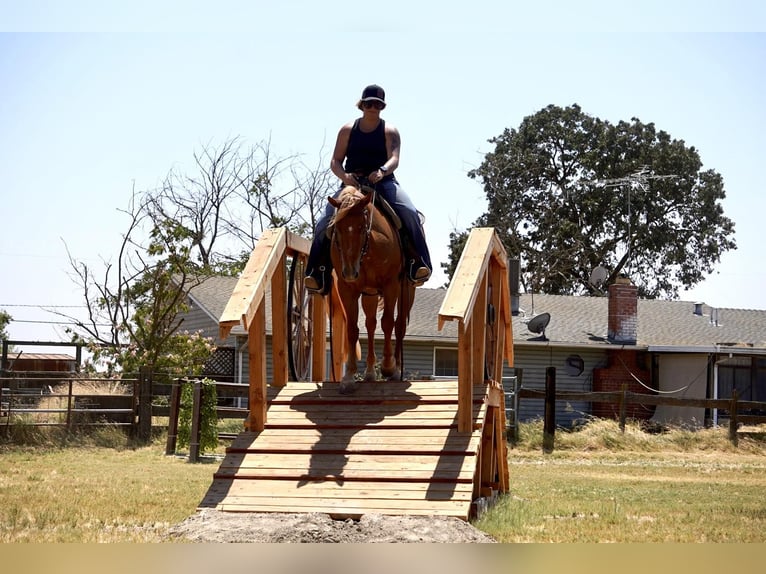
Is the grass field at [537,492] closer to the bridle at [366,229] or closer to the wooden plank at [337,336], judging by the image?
the wooden plank at [337,336]

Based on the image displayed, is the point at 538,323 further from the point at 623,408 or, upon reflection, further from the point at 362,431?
the point at 362,431

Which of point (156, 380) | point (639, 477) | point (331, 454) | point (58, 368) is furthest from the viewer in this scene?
point (58, 368)

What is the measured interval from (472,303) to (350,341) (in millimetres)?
2006

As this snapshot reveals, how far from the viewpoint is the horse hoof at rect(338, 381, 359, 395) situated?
9500 millimetres

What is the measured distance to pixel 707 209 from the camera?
46938 mm

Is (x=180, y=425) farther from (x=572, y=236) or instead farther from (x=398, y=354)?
(x=572, y=236)

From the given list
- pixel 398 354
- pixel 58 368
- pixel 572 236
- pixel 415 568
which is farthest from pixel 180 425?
pixel 572 236

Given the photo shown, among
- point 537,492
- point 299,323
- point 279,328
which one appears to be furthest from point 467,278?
point 537,492

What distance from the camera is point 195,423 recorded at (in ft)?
54.2

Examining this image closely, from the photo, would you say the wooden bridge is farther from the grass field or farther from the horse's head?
the horse's head

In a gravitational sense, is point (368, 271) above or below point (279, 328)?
above

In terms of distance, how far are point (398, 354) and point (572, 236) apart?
118 feet

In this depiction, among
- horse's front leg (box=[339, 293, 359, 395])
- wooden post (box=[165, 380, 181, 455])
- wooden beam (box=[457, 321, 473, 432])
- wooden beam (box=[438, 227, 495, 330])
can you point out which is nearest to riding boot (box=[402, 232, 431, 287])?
horse's front leg (box=[339, 293, 359, 395])

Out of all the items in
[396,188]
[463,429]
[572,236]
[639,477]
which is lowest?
[639,477]
